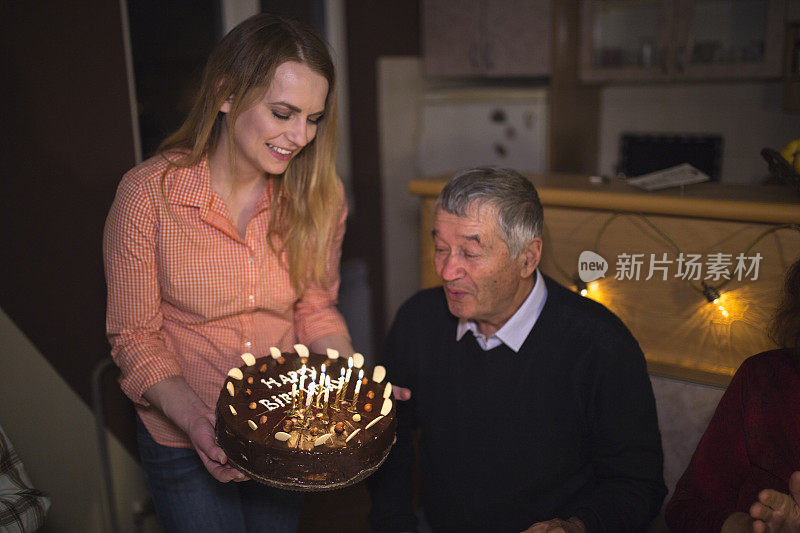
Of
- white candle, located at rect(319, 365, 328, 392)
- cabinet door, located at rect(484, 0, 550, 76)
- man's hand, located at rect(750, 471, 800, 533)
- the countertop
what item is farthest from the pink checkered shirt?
cabinet door, located at rect(484, 0, 550, 76)

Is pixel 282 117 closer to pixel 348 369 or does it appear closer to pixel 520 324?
pixel 348 369

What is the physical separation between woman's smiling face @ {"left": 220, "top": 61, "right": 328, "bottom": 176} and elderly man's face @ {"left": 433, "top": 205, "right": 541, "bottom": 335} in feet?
1.28

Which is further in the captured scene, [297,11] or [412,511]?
[297,11]

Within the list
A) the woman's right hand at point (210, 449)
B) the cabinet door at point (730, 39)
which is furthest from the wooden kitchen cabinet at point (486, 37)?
the woman's right hand at point (210, 449)

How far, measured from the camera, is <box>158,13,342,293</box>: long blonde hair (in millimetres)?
1523

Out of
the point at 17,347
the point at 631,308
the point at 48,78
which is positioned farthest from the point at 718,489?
the point at 48,78

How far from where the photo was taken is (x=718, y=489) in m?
1.46

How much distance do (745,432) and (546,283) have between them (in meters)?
0.58

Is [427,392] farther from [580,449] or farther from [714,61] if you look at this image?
[714,61]

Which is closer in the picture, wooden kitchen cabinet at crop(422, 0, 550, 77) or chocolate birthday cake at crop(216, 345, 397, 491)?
chocolate birthday cake at crop(216, 345, 397, 491)

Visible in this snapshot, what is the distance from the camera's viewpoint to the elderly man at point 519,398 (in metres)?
1.59

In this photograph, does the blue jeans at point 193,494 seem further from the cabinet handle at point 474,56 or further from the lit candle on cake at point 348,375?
the cabinet handle at point 474,56

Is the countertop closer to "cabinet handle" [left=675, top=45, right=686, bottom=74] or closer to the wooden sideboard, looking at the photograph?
the wooden sideboard

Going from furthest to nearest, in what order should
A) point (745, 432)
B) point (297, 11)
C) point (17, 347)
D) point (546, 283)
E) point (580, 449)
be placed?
point (297, 11)
point (17, 347)
point (546, 283)
point (580, 449)
point (745, 432)
